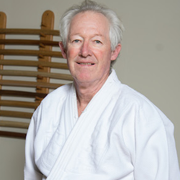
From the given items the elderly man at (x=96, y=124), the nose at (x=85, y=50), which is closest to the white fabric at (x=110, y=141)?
the elderly man at (x=96, y=124)

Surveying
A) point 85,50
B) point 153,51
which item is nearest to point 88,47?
point 85,50

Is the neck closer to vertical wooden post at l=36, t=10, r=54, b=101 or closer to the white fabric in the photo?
the white fabric

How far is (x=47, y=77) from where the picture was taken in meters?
2.39

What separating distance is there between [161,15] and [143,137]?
1.54m

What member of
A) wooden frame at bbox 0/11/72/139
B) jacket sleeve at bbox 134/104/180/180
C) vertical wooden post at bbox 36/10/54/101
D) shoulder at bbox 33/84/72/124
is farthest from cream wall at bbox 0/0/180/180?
A: jacket sleeve at bbox 134/104/180/180

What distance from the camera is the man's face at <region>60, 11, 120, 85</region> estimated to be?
1.19 meters

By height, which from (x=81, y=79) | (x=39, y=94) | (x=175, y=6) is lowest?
(x=39, y=94)

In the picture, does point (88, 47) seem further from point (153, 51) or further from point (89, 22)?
point (153, 51)

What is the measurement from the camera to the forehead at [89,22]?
3.91ft

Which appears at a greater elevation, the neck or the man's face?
the man's face

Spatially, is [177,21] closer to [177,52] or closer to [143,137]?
[177,52]

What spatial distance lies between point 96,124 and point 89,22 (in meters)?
0.46

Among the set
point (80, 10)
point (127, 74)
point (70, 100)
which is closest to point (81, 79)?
point (70, 100)

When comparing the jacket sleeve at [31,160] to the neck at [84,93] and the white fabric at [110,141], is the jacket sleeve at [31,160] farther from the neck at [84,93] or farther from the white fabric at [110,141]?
the neck at [84,93]
